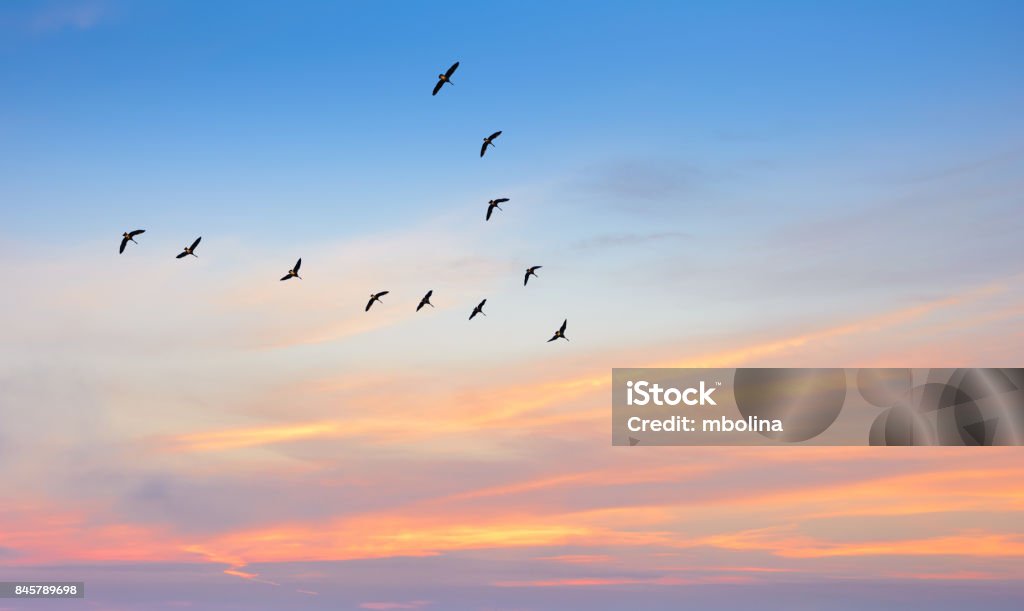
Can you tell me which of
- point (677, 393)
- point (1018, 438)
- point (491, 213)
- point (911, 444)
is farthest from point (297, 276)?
point (1018, 438)

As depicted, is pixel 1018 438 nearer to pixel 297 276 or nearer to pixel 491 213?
pixel 491 213

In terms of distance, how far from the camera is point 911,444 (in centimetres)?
17825

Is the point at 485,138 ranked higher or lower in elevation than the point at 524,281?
higher

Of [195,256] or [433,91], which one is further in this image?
[195,256]

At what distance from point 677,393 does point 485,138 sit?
53667 mm

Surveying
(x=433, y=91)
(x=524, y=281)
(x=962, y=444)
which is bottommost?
(x=962, y=444)

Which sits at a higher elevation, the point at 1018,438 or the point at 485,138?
the point at 485,138

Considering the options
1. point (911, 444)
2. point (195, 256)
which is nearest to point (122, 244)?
point (195, 256)

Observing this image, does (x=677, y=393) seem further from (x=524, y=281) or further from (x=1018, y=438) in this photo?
(x=1018, y=438)

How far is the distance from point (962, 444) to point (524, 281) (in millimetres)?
75922

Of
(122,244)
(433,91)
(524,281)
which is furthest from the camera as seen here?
(524,281)

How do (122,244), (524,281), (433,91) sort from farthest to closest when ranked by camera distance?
1. (524,281)
2. (122,244)
3. (433,91)

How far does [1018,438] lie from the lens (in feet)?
580

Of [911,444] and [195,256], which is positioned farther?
[195,256]
